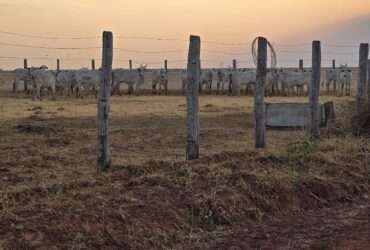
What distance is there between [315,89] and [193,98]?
4298 mm

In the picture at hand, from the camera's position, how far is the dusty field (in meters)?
6.96

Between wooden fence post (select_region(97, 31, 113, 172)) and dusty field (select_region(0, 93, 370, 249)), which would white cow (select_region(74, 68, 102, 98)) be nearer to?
dusty field (select_region(0, 93, 370, 249))

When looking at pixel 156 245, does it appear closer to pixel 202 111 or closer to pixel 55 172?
pixel 55 172

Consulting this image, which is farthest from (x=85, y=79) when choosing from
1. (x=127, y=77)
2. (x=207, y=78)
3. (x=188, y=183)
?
(x=188, y=183)

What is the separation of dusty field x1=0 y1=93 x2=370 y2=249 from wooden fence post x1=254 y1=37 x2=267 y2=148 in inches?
19.0

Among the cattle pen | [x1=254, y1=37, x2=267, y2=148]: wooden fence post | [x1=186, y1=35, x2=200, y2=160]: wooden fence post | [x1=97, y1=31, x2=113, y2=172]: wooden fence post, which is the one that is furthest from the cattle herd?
[x1=97, y1=31, x2=113, y2=172]: wooden fence post

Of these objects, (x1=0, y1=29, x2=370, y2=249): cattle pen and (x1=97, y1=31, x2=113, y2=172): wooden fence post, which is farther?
(x1=97, y1=31, x2=113, y2=172): wooden fence post

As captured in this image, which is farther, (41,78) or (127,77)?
(127,77)

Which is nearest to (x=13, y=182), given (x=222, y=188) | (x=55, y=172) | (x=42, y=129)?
(x=55, y=172)

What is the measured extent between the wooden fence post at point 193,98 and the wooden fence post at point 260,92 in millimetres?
1889

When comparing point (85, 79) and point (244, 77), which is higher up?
point (244, 77)

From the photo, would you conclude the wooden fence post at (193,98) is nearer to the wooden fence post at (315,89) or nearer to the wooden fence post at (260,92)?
the wooden fence post at (260,92)

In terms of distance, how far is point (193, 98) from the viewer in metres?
10.4

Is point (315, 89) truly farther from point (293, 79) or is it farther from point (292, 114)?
point (293, 79)
